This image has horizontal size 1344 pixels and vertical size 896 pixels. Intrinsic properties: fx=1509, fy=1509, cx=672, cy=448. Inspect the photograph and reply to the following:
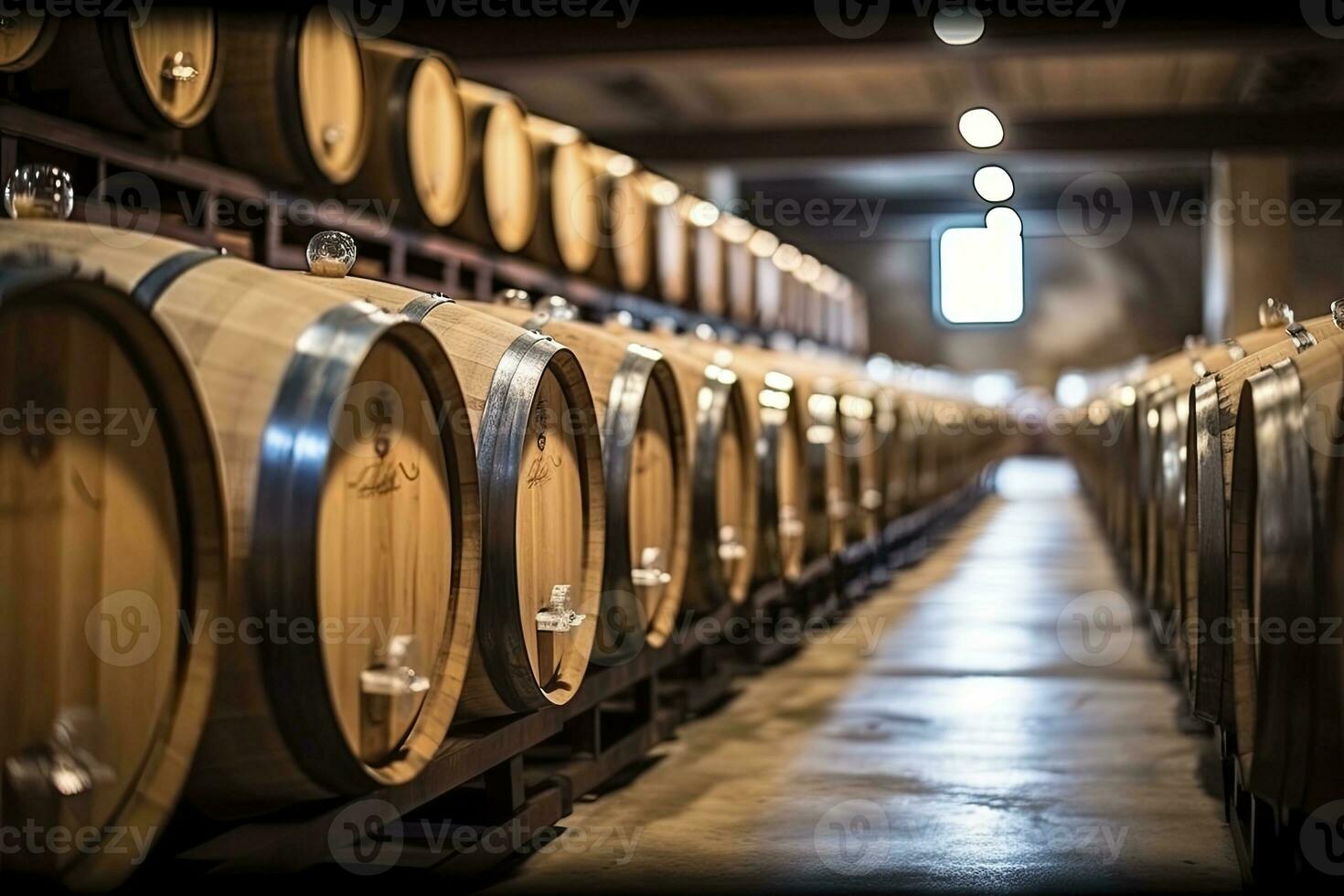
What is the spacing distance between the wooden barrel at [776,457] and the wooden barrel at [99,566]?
2.90m

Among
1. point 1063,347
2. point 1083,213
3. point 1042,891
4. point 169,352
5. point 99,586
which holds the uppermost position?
point 1083,213

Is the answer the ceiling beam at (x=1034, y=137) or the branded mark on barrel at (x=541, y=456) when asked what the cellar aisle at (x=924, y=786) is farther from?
the ceiling beam at (x=1034, y=137)

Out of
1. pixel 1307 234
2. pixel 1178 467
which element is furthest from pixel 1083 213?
pixel 1178 467

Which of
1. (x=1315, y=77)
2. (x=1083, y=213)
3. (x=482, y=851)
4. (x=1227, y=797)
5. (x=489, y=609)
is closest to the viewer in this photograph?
(x=489, y=609)

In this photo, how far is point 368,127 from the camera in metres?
4.79

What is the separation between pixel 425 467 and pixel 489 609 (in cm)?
42

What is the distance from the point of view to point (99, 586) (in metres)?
1.81

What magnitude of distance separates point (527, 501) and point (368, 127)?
221 centimetres

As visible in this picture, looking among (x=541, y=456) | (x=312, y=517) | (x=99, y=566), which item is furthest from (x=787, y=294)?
(x=99, y=566)

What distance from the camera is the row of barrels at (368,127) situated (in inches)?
136

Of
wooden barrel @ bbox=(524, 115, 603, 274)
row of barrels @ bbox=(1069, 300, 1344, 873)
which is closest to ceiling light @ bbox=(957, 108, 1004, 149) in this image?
wooden barrel @ bbox=(524, 115, 603, 274)

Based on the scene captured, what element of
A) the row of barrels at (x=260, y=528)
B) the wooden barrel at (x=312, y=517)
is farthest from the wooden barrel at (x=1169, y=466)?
the wooden barrel at (x=312, y=517)

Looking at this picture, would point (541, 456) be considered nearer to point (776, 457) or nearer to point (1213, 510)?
point (1213, 510)

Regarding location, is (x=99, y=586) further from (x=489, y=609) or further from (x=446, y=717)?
(x=489, y=609)
